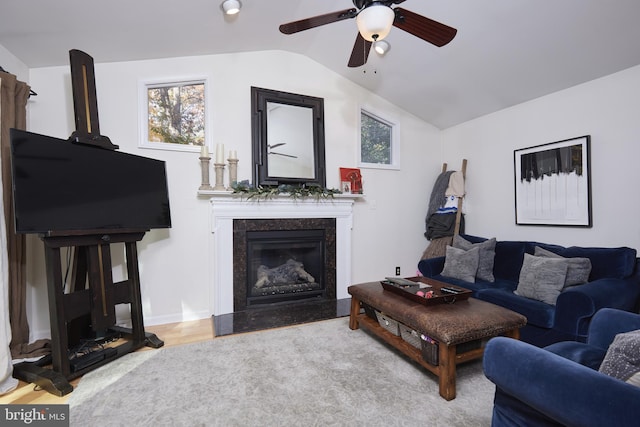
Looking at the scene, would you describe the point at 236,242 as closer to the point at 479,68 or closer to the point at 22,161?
the point at 22,161

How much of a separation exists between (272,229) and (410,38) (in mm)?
2457

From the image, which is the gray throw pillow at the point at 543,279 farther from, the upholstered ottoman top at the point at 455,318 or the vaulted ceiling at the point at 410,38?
the vaulted ceiling at the point at 410,38

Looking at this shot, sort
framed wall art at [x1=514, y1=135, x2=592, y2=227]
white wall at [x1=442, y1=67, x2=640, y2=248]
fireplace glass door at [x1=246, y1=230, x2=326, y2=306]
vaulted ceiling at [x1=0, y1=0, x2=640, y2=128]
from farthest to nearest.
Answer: fireplace glass door at [x1=246, y1=230, x2=326, y2=306], framed wall art at [x1=514, y1=135, x2=592, y2=227], white wall at [x1=442, y1=67, x2=640, y2=248], vaulted ceiling at [x1=0, y1=0, x2=640, y2=128]

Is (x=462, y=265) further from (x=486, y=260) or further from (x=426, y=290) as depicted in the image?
(x=426, y=290)

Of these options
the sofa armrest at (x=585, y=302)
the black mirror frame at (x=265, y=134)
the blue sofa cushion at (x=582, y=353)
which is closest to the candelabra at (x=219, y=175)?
the black mirror frame at (x=265, y=134)

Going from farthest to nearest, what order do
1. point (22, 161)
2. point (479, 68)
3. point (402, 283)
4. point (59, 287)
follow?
point (479, 68)
point (402, 283)
point (59, 287)
point (22, 161)

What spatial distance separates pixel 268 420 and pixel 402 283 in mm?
1399

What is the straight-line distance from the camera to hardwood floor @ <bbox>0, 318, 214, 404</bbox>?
1.79 meters

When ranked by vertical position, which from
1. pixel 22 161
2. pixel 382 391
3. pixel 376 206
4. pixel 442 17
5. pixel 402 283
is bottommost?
pixel 382 391

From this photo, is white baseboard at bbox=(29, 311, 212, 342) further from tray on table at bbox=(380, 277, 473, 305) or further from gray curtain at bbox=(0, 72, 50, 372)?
tray on table at bbox=(380, 277, 473, 305)

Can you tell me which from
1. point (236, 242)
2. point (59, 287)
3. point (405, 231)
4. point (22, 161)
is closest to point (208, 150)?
point (236, 242)

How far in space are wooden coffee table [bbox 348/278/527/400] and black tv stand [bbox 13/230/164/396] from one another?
6.60 ft

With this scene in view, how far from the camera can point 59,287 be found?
76.5 inches

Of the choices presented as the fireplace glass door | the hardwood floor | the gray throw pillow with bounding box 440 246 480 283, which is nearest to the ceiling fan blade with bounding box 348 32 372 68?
the fireplace glass door
